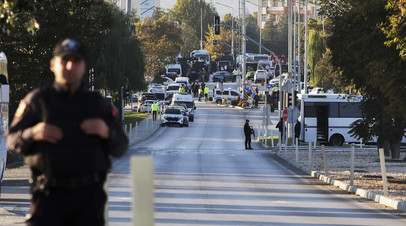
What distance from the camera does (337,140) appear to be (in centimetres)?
5422

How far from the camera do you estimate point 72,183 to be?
5984 mm

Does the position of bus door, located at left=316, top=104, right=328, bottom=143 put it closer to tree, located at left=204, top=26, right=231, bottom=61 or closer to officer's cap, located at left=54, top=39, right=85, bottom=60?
officer's cap, located at left=54, top=39, right=85, bottom=60

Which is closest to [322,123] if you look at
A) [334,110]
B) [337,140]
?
[334,110]

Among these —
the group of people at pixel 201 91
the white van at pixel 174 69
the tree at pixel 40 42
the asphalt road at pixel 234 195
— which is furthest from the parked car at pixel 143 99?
the tree at pixel 40 42

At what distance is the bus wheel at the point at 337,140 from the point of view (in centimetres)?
5406

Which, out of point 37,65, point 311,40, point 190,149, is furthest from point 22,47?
point 311,40

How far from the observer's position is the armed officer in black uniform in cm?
598

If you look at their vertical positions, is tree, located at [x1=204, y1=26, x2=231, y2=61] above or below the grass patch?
above

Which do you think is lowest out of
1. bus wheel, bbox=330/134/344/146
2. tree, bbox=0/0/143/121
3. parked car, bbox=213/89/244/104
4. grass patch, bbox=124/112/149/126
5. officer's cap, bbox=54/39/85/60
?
bus wheel, bbox=330/134/344/146

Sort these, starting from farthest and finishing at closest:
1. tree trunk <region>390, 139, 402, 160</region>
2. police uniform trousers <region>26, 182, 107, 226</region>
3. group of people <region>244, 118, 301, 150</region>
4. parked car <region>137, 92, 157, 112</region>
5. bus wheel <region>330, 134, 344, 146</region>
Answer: parked car <region>137, 92, 157, 112</region>, bus wheel <region>330, 134, 344, 146</region>, group of people <region>244, 118, 301, 150</region>, tree trunk <region>390, 139, 402, 160</region>, police uniform trousers <region>26, 182, 107, 226</region>

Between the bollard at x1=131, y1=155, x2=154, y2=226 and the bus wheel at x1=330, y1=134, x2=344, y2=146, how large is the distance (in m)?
49.2

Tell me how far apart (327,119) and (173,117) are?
16565 millimetres

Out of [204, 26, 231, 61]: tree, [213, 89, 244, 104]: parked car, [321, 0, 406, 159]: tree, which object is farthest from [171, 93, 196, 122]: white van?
[204, 26, 231, 61]: tree

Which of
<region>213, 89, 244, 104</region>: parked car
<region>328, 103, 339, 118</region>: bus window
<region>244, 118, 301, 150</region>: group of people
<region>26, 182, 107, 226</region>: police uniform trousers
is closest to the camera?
<region>26, 182, 107, 226</region>: police uniform trousers
